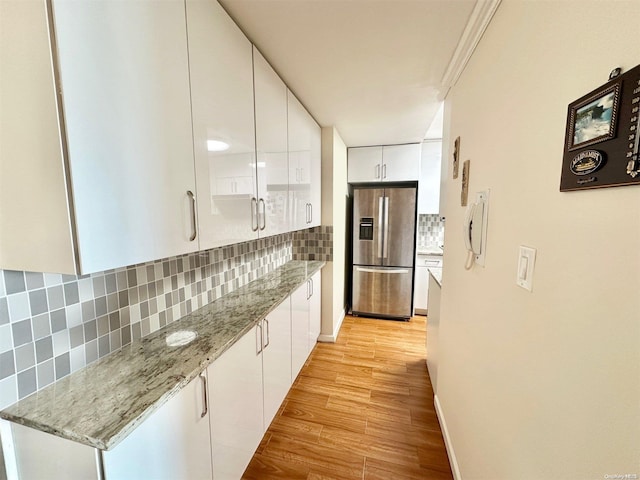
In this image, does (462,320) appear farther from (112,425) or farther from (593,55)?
(112,425)

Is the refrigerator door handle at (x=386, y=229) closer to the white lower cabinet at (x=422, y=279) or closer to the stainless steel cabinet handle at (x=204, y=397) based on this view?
the white lower cabinet at (x=422, y=279)

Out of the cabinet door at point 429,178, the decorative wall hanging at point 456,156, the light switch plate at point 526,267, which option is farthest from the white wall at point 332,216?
the light switch plate at point 526,267

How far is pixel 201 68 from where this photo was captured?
1.02m

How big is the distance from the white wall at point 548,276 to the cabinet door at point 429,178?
7.80ft

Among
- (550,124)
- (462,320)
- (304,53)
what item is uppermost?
(304,53)

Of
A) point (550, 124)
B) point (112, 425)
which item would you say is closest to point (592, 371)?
point (550, 124)

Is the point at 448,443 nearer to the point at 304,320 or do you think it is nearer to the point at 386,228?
the point at 304,320

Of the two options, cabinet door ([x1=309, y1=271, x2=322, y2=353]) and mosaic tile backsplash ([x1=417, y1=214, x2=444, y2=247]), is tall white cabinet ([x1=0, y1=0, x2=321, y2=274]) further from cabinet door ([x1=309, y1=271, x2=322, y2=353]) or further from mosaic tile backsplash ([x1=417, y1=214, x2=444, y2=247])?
mosaic tile backsplash ([x1=417, y1=214, x2=444, y2=247])

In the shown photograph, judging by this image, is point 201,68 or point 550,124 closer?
point 550,124

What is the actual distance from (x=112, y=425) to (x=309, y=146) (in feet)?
7.12

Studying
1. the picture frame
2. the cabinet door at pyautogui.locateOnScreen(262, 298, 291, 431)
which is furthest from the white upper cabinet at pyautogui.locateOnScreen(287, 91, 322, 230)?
the picture frame

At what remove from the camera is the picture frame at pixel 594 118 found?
493mm

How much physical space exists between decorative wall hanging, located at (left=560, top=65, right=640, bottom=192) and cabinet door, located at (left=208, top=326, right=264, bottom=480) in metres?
1.30

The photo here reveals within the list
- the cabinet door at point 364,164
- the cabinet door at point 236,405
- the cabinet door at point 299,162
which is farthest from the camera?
the cabinet door at point 364,164
